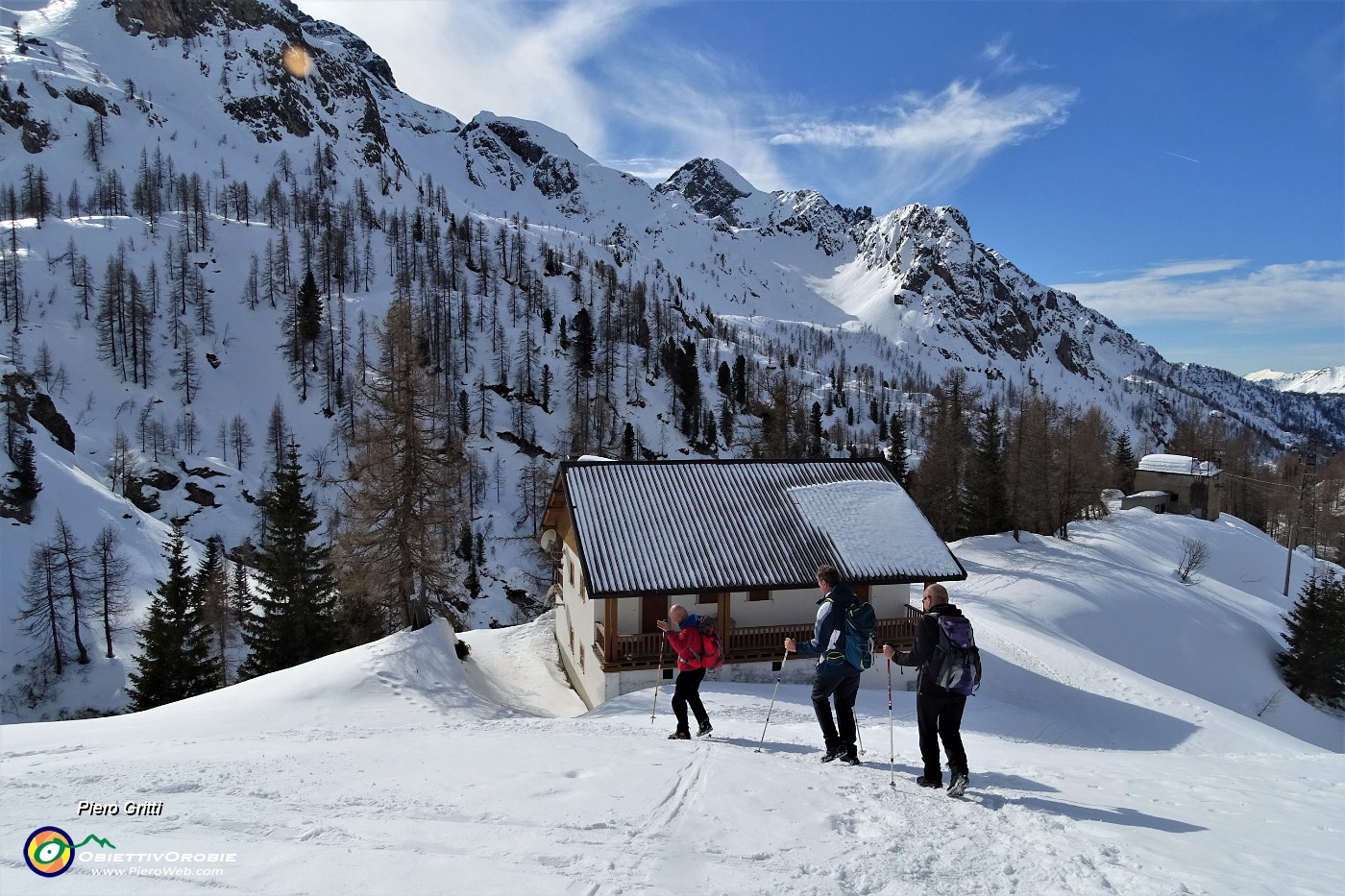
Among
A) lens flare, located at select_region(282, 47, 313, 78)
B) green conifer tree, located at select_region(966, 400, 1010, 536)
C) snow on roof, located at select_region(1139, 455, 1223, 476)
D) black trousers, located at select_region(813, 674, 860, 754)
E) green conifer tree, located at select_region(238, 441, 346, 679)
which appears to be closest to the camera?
black trousers, located at select_region(813, 674, 860, 754)

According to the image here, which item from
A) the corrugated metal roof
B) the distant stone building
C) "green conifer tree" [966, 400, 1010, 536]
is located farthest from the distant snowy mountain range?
the distant stone building

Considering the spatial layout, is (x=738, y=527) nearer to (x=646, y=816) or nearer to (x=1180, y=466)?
(x=646, y=816)

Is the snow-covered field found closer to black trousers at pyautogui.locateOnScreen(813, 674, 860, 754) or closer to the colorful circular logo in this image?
the colorful circular logo

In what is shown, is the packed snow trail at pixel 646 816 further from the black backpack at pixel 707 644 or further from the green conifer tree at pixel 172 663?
the green conifer tree at pixel 172 663

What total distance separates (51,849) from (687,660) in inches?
249

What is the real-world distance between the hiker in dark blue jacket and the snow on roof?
7269cm

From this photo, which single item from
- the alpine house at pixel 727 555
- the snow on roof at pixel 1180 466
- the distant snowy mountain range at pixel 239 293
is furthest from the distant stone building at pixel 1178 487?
the alpine house at pixel 727 555

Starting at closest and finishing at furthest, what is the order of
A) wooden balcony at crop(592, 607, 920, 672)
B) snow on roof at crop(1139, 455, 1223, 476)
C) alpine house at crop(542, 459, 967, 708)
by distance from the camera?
wooden balcony at crop(592, 607, 920, 672) < alpine house at crop(542, 459, 967, 708) < snow on roof at crop(1139, 455, 1223, 476)

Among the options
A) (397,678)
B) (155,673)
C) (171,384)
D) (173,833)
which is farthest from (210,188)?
(173,833)

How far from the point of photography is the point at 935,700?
22.0 feet

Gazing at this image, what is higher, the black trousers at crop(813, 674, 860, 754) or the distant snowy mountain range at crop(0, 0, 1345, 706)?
the distant snowy mountain range at crop(0, 0, 1345, 706)

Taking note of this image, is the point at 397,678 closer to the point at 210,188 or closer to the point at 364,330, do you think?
the point at 364,330

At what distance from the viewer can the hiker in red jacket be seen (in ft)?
29.2

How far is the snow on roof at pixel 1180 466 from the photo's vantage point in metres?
63.3
